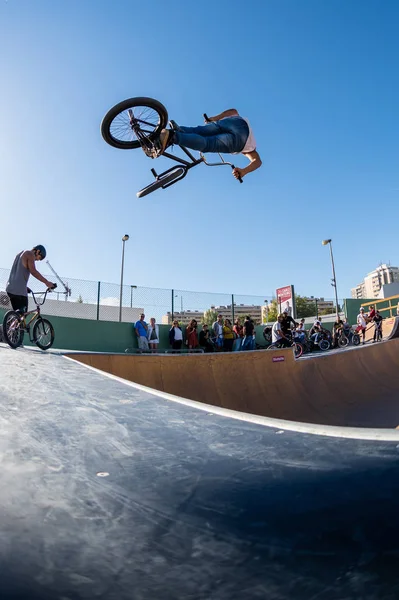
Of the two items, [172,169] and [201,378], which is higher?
[172,169]

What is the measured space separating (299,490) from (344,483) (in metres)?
0.11

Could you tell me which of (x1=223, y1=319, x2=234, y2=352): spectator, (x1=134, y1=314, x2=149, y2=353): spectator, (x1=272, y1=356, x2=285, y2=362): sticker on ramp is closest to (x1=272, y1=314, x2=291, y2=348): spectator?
(x1=272, y1=356, x2=285, y2=362): sticker on ramp

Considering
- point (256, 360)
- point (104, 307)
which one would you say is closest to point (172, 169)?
→ point (256, 360)

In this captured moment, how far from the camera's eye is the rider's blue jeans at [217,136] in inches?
169

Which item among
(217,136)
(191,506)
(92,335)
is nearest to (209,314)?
(92,335)

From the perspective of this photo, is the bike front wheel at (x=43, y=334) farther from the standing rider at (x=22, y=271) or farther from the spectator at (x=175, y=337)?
the spectator at (x=175, y=337)

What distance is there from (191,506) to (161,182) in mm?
5179

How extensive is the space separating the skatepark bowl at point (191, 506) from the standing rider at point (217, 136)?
3.56 m

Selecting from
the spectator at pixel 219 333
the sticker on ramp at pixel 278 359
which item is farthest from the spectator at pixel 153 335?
the sticker on ramp at pixel 278 359

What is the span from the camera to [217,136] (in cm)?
446

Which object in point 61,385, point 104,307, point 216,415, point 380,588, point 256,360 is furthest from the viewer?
point 104,307

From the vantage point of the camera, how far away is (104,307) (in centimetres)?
1384

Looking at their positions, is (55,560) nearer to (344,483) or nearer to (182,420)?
(344,483)

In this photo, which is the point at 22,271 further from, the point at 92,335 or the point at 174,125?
the point at 92,335
